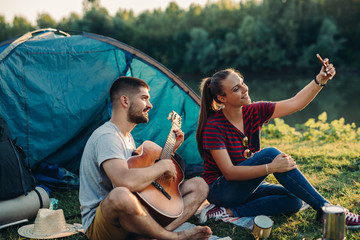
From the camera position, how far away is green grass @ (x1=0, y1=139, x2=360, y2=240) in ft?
8.62

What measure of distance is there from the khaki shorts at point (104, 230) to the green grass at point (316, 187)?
509 mm

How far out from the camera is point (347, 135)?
5586 mm

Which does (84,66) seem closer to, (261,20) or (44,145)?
(44,145)

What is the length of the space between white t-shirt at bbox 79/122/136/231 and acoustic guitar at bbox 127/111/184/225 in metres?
0.11

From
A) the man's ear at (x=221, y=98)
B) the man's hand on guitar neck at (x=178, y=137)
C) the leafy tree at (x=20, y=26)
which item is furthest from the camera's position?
the leafy tree at (x=20, y=26)

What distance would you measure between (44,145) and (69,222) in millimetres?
1140

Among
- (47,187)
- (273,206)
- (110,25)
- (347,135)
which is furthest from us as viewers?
(110,25)

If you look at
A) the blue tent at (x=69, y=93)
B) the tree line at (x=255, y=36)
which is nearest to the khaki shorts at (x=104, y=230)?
the blue tent at (x=69, y=93)

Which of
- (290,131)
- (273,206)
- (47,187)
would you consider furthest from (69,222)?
(290,131)

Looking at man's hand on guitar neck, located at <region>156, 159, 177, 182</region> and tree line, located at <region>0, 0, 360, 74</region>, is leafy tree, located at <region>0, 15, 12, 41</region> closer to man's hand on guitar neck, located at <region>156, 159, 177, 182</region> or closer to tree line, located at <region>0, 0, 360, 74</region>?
tree line, located at <region>0, 0, 360, 74</region>

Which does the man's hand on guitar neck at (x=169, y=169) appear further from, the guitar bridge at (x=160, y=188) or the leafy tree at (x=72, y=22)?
the leafy tree at (x=72, y=22)

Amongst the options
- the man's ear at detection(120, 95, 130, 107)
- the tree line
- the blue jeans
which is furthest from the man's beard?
the tree line

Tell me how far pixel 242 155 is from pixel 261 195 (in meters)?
0.37

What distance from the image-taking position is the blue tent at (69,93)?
375cm
